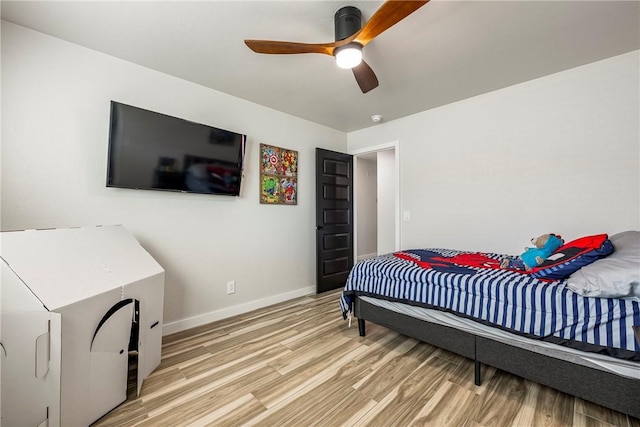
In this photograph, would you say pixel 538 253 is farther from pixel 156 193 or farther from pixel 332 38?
pixel 156 193

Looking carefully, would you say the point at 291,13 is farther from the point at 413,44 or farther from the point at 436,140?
the point at 436,140

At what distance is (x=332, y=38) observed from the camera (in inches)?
75.3

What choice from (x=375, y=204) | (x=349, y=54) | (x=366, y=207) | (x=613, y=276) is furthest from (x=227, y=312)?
(x=375, y=204)

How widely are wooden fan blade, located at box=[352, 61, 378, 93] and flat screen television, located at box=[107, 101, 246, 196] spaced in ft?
4.59

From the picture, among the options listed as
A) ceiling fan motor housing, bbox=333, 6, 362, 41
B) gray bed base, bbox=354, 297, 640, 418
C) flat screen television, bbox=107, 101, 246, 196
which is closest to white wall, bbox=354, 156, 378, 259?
flat screen television, bbox=107, 101, 246, 196

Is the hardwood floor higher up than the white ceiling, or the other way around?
the white ceiling

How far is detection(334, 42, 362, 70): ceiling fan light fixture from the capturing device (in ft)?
5.42

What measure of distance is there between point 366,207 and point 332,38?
4510mm

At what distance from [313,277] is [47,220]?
2806 millimetres

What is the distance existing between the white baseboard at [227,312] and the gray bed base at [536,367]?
1626mm

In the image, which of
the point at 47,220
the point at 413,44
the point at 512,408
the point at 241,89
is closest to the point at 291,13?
the point at 413,44

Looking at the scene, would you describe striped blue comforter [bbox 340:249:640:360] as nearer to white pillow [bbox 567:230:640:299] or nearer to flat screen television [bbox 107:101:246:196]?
white pillow [bbox 567:230:640:299]

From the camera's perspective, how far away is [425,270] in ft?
6.54

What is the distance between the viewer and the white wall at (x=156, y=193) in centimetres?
182
